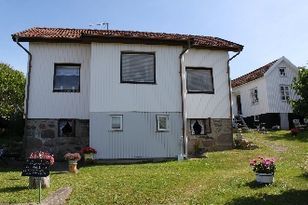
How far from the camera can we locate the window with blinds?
19.3m

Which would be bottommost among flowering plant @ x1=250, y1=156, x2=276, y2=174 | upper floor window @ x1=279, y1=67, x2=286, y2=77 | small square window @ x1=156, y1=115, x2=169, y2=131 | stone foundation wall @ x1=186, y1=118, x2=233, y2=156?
flowering plant @ x1=250, y1=156, x2=276, y2=174

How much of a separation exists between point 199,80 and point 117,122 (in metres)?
5.87

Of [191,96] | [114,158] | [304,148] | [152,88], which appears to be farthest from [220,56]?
[114,158]

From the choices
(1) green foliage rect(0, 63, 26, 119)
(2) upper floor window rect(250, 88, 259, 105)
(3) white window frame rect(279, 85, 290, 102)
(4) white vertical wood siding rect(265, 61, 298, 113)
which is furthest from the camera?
(2) upper floor window rect(250, 88, 259, 105)

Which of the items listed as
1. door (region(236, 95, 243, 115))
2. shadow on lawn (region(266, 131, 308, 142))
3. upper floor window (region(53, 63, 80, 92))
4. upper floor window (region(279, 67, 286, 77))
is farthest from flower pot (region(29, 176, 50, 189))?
door (region(236, 95, 243, 115))

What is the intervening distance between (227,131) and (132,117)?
6076 mm

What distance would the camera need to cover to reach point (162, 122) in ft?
63.3

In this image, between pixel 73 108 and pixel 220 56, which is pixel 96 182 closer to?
pixel 73 108

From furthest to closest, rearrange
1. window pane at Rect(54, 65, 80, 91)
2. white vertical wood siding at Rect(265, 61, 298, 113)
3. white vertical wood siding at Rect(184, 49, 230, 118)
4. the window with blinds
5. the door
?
1. the door
2. white vertical wood siding at Rect(265, 61, 298, 113)
3. white vertical wood siding at Rect(184, 49, 230, 118)
4. window pane at Rect(54, 65, 80, 91)
5. the window with blinds

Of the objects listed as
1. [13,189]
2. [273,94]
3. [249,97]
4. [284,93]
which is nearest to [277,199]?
[13,189]

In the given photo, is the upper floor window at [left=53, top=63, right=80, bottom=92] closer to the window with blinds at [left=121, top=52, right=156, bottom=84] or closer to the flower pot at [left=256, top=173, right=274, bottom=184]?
the window with blinds at [left=121, top=52, right=156, bottom=84]

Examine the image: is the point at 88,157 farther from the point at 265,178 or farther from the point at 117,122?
the point at 265,178

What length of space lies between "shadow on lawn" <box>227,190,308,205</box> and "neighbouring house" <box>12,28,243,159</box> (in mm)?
8668

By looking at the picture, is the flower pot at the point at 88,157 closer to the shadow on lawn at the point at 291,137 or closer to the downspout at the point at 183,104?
the downspout at the point at 183,104
